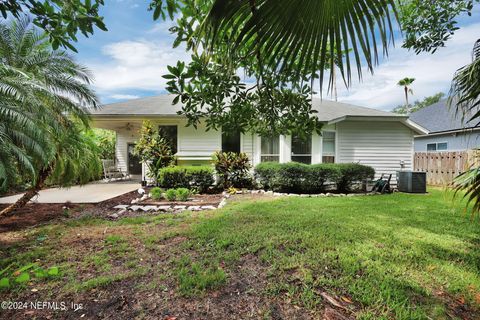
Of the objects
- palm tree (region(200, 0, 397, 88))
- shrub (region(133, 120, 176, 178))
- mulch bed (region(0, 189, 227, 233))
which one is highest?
palm tree (region(200, 0, 397, 88))

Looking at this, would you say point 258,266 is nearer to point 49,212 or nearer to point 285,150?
point 49,212

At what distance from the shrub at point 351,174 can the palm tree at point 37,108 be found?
868 centimetres

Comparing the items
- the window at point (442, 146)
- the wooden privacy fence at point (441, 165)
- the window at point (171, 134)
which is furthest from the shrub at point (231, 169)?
the window at point (442, 146)

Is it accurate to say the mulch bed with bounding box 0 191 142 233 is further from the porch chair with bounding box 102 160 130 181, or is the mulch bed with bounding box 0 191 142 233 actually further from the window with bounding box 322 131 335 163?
the window with bounding box 322 131 335 163

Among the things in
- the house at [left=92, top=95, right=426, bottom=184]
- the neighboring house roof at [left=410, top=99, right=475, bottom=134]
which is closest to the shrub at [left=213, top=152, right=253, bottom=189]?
the house at [left=92, top=95, right=426, bottom=184]

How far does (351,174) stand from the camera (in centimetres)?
962

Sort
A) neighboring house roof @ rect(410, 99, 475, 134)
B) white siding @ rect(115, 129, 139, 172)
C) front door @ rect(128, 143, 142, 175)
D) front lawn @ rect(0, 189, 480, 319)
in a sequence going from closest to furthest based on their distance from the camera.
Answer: front lawn @ rect(0, 189, 480, 319) → white siding @ rect(115, 129, 139, 172) → front door @ rect(128, 143, 142, 175) → neighboring house roof @ rect(410, 99, 475, 134)

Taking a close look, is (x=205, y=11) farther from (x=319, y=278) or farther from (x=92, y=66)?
(x=92, y=66)

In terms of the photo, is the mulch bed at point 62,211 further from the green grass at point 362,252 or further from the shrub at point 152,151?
the shrub at point 152,151

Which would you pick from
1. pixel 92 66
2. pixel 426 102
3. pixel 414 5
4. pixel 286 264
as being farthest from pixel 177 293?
pixel 426 102

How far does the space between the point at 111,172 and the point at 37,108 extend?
9311mm

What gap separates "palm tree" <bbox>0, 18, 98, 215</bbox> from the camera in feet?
12.8

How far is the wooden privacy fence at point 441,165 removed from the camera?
10706mm

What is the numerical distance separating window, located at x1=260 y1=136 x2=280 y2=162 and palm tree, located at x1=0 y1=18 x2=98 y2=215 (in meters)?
7.10
